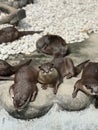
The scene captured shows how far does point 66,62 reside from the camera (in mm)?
5531

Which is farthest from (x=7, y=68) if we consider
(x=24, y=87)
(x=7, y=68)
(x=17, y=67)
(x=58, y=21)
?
(x=58, y=21)

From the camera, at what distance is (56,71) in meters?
5.27

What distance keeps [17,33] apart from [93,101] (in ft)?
5.36

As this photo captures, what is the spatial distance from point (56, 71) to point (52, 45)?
0.91 metres

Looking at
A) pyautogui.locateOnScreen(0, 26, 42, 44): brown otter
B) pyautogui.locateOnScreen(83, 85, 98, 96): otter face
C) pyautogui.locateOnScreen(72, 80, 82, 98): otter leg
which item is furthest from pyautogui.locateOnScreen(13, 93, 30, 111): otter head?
pyautogui.locateOnScreen(0, 26, 42, 44): brown otter

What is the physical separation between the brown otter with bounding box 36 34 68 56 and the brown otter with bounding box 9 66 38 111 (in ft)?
2.51

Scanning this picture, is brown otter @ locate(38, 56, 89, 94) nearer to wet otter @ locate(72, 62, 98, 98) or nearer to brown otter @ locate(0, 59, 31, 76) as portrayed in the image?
wet otter @ locate(72, 62, 98, 98)

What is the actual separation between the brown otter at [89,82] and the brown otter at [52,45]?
2.21ft

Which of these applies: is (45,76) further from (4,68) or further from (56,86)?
(4,68)

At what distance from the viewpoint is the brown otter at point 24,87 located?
509cm

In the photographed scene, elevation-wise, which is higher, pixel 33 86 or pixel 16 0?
pixel 33 86

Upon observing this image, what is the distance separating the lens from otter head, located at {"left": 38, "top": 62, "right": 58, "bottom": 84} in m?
5.14

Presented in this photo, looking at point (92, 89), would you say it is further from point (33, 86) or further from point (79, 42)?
point (79, 42)

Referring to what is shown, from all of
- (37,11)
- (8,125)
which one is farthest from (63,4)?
(8,125)
